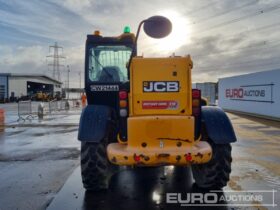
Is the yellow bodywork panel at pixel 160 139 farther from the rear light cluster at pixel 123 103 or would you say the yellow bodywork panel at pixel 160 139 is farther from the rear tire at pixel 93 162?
the rear tire at pixel 93 162

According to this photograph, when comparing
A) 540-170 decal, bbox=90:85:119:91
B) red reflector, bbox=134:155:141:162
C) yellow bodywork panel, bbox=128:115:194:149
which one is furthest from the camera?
540-170 decal, bbox=90:85:119:91

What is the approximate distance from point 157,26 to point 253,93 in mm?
17877

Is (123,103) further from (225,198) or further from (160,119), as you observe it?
(225,198)

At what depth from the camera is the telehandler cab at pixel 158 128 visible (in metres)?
4.24

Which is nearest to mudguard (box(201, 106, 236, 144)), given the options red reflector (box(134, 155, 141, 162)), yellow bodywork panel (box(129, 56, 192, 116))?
yellow bodywork panel (box(129, 56, 192, 116))

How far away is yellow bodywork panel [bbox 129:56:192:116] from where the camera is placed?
4617 millimetres

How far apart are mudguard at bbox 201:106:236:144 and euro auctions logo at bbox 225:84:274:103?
14333 millimetres

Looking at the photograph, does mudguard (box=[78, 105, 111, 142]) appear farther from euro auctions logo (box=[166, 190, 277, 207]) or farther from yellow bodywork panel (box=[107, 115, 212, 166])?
euro auctions logo (box=[166, 190, 277, 207])

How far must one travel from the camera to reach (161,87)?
4.65 metres

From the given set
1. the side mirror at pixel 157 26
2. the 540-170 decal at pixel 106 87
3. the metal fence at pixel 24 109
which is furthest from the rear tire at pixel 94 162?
the metal fence at pixel 24 109

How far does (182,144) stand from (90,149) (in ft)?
5.17

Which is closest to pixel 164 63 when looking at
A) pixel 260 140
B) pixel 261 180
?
pixel 261 180

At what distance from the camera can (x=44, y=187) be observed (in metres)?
5.36

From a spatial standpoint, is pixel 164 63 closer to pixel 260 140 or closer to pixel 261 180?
pixel 261 180
